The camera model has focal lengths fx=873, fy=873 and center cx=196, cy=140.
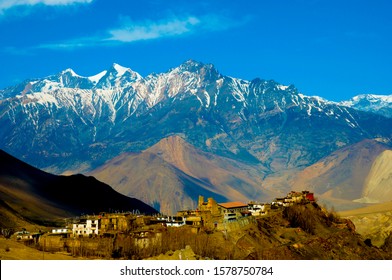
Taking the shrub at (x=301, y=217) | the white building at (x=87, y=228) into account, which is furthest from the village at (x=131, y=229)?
the shrub at (x=301, y=217)

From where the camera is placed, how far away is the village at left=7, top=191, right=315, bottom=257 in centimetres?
13775

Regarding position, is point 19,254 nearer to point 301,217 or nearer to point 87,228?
point 87,228

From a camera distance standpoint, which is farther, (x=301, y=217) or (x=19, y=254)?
(x=301, y=217)

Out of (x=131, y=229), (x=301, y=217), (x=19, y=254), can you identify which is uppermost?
(x=301, y=217)

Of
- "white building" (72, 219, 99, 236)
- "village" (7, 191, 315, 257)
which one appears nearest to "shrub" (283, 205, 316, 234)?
"village" (7, 191, 315, 257)

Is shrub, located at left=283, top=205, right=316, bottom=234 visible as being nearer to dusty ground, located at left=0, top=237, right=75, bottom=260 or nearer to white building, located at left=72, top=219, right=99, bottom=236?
white building, located at left=72, top=219, right=99, bottom=236

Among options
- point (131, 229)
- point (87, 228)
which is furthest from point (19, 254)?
point (87, 228)

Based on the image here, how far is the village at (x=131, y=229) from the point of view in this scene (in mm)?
137750

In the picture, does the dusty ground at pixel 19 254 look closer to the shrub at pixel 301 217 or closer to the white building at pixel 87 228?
the white building at pixel 87 228

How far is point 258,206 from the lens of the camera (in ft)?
620

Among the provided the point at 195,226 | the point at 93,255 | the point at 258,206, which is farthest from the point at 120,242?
the point at 258,206

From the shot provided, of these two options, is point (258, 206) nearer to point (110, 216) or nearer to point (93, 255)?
point (110, 216)

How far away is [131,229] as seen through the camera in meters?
152
